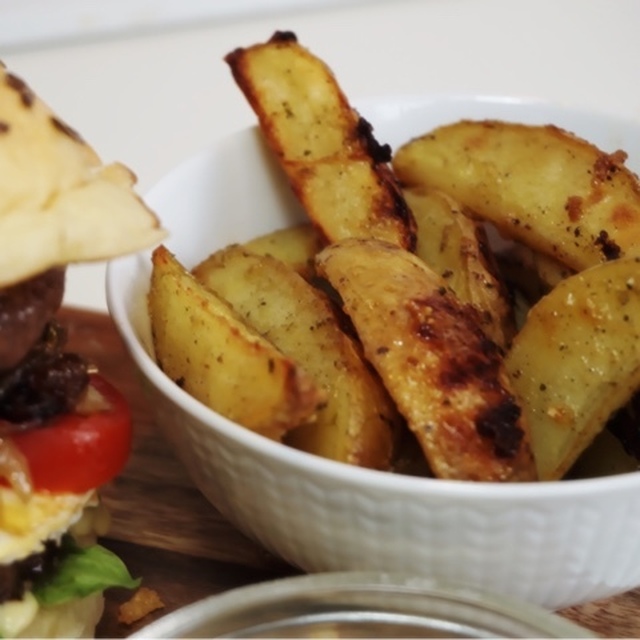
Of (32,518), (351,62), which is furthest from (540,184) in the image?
(351,62)

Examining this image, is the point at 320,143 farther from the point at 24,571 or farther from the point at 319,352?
the point at 24,571

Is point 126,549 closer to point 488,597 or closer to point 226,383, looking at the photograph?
point 226,383

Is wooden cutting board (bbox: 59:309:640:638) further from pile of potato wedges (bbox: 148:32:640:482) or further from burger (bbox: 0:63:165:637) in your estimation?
pile of potato wedges (bbox: 148:32:640:482)

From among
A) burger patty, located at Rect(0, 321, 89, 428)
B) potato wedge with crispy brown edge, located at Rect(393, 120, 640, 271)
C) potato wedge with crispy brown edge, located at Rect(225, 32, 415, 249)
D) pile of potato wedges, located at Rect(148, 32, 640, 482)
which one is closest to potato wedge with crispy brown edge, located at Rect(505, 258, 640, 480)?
pile of potato wedges, located at Rect(148, 32, 640, 482)

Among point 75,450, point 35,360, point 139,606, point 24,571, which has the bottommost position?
point 139,606

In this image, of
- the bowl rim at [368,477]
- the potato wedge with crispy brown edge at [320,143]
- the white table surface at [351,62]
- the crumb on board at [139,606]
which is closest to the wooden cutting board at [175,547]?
the crumb on board at [139,606]

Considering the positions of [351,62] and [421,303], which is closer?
[421,303]

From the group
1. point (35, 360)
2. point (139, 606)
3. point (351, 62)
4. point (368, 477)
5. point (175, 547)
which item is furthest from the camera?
point (351, 62)
